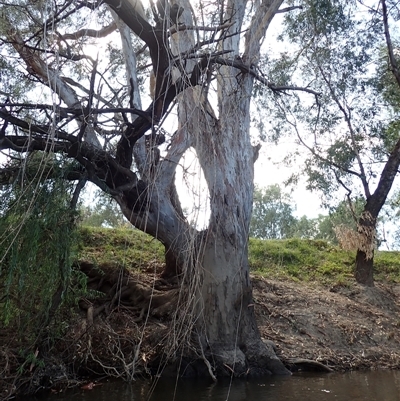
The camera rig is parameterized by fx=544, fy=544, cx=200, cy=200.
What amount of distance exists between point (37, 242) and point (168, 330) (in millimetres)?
2444

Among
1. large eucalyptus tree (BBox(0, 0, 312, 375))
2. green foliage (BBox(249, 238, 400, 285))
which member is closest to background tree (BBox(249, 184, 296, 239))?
green foliage (BBox(249, 238, 400, 285))

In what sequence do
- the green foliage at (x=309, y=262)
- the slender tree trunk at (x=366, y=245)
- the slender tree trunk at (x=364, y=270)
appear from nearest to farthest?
the slender tree trunk at (x=366, y=245) < the slender tree trunk at (x=364, y=270) < the green foliage at (x=309, y=262)

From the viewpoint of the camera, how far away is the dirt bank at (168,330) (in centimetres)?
590

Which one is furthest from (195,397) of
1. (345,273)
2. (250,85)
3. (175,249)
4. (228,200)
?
(345,273)

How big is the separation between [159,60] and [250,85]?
2479 millimetres

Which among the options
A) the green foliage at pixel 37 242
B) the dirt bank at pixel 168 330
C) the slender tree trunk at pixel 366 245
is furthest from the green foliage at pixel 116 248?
the slender tree trunk at pixel 366 245

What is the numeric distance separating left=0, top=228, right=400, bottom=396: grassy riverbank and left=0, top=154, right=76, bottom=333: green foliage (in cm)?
32

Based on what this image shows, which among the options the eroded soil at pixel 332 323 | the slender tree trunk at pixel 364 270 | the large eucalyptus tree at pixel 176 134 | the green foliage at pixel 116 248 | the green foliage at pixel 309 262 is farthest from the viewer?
the green foliage at pixel 309 262

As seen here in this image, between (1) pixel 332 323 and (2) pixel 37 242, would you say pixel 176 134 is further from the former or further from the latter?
(1) pixel 332 323

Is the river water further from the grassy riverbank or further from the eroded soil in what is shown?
the eroded soil

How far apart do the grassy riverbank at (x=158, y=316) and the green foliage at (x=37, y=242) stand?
12.5 inches

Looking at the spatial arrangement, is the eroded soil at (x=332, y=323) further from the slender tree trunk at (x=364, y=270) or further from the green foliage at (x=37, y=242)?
the green foliage at (x=37, y=242)

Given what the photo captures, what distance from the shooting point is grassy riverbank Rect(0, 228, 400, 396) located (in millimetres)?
5719

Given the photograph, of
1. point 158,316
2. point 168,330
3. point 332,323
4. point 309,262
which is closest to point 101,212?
point 168,330
